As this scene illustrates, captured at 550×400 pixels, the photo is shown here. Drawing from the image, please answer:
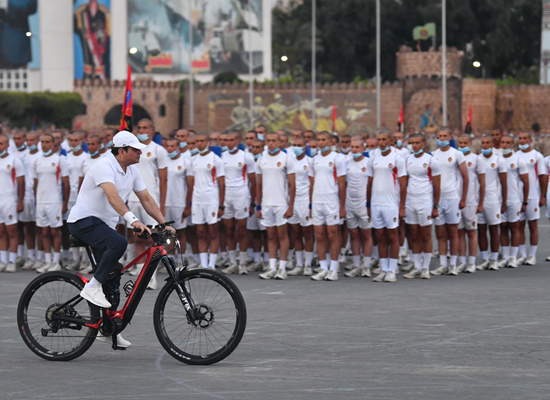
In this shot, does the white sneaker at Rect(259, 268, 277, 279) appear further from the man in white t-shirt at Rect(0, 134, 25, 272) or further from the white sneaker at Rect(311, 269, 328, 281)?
the man in white t-shirt at Rect(0, 134, 25, 272)

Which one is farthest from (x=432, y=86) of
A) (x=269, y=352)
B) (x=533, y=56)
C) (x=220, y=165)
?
(x=269, y=352)

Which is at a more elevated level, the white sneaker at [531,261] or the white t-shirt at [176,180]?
the white t-shirt at [176,180]

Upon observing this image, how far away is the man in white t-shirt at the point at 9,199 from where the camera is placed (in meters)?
15.1

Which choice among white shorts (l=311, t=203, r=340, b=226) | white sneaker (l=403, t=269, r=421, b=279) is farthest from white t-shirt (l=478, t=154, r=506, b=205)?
white shorts (l=311, t=203, r=340, b=226)

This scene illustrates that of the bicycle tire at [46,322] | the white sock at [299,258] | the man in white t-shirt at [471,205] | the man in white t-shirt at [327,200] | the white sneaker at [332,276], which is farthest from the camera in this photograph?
the white sock at [299,258]

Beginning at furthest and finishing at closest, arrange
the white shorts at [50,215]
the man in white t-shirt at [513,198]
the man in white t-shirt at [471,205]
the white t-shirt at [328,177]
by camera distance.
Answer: the man in white t-shirt at [513,198], the white shorts at [50,215], the man in white t-shirt at [471,205], the white t-shirt at [328,177]

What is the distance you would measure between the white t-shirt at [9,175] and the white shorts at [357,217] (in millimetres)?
4412

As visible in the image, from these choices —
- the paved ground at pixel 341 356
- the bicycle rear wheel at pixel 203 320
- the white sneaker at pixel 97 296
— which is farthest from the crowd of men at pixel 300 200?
the bicycle rear wheel at pixel 203 320

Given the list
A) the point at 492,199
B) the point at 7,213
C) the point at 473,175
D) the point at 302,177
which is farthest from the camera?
the point at 492,199

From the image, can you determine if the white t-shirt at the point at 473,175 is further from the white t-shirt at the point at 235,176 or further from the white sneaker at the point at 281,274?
the white t-shirt at the point at 235,176

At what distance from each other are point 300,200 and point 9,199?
387cm

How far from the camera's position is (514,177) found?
619 inches

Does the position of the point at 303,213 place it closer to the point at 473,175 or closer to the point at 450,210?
the point at 450,210

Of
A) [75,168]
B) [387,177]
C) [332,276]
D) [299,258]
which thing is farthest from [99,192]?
[75,168]
